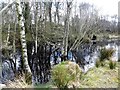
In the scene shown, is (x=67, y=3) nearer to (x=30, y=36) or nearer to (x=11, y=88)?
(x=30, y=36)

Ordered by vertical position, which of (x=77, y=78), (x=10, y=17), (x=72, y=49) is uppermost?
(x=10, y=17)

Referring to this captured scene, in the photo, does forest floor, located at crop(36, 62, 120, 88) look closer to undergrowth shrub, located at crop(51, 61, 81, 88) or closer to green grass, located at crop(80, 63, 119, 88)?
green grass, located at crop(80, 63, 119, 88)

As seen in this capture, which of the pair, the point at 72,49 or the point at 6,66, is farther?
the point at 72,49

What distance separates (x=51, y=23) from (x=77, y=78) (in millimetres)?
7346

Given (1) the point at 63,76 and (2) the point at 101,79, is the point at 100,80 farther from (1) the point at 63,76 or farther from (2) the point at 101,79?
(1) the point at 63,76

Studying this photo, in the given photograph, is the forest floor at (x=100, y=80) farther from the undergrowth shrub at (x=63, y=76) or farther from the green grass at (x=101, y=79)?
the undergrowth shrub at (x=63, y=76)

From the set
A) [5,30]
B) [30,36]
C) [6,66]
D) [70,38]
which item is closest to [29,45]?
[30,36]

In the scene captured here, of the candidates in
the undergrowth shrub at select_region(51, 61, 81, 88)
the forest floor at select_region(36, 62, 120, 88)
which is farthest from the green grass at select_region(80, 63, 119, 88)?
the undergrowth shrub at select_region(51, 61, 81, 88)

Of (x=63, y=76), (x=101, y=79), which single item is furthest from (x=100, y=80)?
(x=63, y=76)

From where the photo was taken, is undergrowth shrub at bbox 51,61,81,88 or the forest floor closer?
undergrowth shrub at bbox 51,61,81,88

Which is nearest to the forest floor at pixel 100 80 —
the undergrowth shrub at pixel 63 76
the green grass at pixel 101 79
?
the green grass at pixel 101 79

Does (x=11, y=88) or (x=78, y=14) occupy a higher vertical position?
(x=78, y=14)

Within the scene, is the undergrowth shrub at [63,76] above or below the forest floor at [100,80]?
above

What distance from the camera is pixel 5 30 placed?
10141 millimetres
